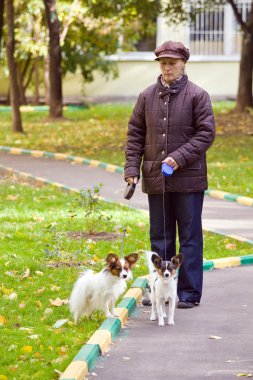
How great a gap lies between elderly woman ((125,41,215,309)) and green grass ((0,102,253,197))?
859cm

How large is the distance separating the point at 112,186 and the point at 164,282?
11.0m

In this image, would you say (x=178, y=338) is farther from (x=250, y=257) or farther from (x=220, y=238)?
(x=220, y=238)

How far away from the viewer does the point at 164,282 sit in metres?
9.30

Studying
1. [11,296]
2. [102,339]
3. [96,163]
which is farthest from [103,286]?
[96,163]

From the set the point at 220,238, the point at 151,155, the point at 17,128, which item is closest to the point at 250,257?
the point at 220,238

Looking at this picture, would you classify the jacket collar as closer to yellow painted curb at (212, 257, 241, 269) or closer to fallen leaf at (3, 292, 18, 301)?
fallen leaf at (3, 292, 18, 301)

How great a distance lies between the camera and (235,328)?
30.2 feet

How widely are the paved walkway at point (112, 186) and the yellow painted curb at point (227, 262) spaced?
5.88 feet

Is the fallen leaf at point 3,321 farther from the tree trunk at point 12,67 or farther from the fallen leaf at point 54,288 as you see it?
the tree trunk at point 12,67

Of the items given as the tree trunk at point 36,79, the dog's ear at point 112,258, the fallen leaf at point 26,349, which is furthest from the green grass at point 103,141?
the fallen leaf at point 26,349

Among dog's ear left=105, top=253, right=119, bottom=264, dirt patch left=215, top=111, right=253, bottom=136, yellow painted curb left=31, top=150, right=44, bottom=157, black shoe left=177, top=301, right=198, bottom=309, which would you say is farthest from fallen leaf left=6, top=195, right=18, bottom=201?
dirt patch left=215, top=111, right=253, bottom=136

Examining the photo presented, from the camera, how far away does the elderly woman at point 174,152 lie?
9602mm

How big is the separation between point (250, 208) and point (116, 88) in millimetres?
33651

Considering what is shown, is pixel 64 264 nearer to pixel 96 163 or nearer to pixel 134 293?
pixel 134 293
